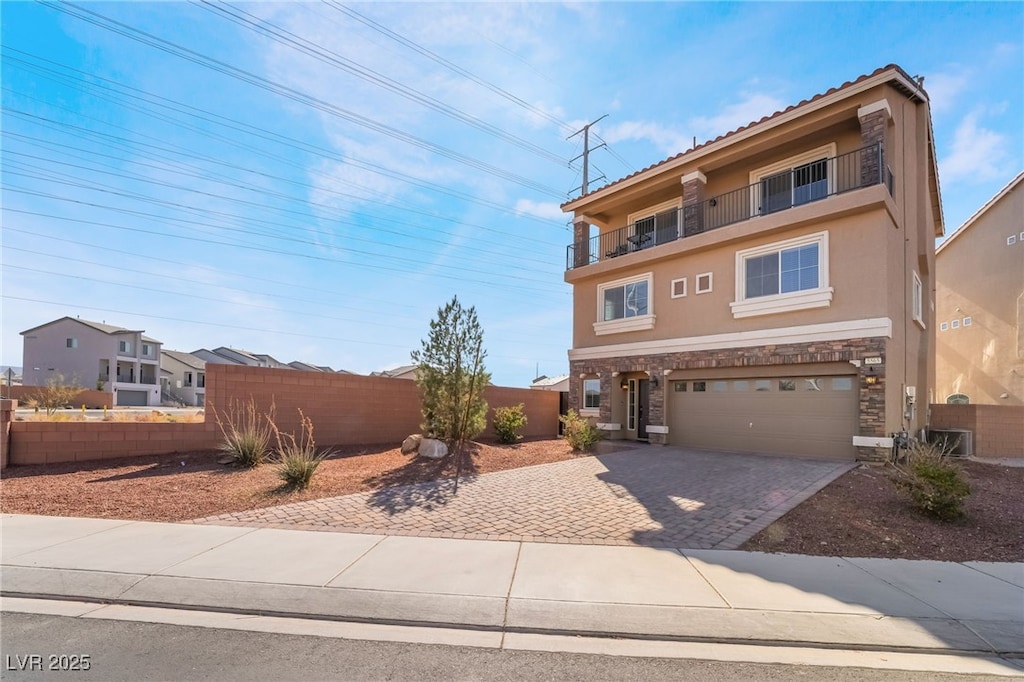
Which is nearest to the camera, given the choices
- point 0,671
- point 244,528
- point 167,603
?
point 0,671

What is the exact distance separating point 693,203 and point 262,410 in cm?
1362

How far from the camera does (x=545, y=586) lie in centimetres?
457

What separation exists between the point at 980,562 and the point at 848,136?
38.0ft

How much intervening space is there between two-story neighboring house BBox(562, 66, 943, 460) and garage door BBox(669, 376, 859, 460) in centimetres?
3

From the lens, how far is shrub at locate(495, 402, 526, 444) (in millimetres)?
14828

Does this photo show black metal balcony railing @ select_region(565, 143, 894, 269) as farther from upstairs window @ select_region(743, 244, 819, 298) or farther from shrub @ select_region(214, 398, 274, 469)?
shrub @ select_region(214, 398, 274, 469)

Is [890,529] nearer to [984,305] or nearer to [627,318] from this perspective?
[627,318]

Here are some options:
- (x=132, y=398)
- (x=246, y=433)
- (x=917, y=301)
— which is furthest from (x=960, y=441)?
(x=132, y=398)

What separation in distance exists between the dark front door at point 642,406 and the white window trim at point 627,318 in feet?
6.34

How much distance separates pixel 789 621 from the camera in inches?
158

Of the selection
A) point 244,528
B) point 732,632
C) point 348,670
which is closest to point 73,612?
point 244,528

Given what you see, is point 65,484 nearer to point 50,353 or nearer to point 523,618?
point 523,618

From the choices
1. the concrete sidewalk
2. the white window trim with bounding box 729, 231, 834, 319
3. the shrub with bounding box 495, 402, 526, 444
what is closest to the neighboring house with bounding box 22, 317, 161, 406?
the shrub with bounding box 495, 402, 526, 444

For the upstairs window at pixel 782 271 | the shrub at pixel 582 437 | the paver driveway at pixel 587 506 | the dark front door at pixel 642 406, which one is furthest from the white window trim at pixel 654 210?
the paver driveway at pixel 587 506
